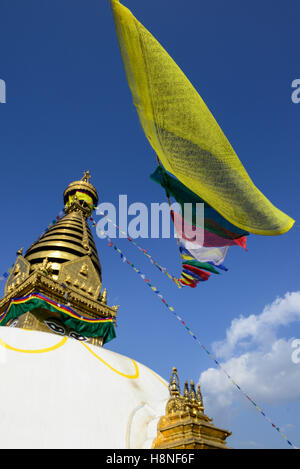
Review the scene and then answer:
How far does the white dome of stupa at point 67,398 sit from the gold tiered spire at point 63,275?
20.4 ft

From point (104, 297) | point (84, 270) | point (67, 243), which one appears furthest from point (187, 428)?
point (67, 243)

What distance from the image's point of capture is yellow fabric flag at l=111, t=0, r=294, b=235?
4.03 meters

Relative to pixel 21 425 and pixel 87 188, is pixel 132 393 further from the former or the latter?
pixel 87 188

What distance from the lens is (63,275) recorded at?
17.4 m

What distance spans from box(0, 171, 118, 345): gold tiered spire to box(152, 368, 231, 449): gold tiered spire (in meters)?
8.48

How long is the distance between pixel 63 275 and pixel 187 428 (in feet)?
38.2

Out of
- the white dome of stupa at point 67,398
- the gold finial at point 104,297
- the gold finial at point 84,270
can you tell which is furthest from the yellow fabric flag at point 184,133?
the gold finial at point 84,270

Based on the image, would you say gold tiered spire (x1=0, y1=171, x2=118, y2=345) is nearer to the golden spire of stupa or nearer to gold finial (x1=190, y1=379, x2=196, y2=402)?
the golden spire of stupa

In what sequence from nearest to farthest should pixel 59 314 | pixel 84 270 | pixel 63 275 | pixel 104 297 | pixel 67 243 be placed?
pixel 59 314, pixel 63 275, pixel 104 297, pixel 84 270, pixel 67 243

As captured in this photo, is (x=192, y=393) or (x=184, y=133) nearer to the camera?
(x=184, y=133)

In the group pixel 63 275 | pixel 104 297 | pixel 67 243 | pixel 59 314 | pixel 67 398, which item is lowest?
pixel 67 398

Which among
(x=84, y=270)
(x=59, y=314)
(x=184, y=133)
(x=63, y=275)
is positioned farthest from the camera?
(x=84, y=270)

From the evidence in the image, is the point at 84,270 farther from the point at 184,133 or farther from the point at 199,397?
the point at 184,133
